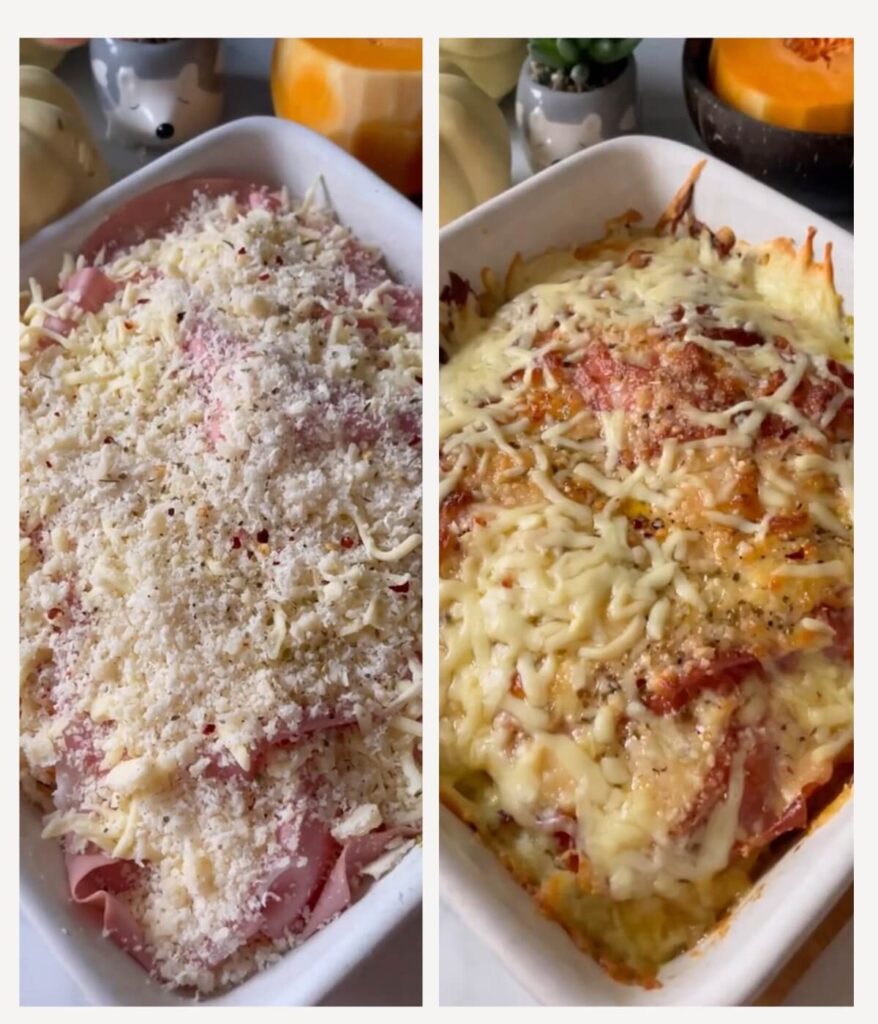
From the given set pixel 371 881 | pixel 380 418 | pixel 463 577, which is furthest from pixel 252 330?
pixel 371 881

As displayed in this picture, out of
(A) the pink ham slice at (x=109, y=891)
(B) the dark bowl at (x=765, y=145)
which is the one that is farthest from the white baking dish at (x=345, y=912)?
(B) the dark bowl at (x=765, y=145)

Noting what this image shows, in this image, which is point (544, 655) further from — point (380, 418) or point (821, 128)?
point (821, 128)

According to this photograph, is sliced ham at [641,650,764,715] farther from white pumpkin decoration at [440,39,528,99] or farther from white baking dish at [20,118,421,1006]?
white pumpkin decoration at [440,39,528,99]

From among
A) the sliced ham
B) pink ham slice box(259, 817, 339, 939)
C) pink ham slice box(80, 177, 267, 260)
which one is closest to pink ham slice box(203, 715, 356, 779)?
pink ham slice box(259, 817, 339, 939)

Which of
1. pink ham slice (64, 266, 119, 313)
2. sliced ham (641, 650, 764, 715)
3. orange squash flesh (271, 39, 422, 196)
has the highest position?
orange squash flesh (271, 39, 422, 196)

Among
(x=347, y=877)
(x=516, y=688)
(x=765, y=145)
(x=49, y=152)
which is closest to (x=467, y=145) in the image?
(x=765, y=145)
